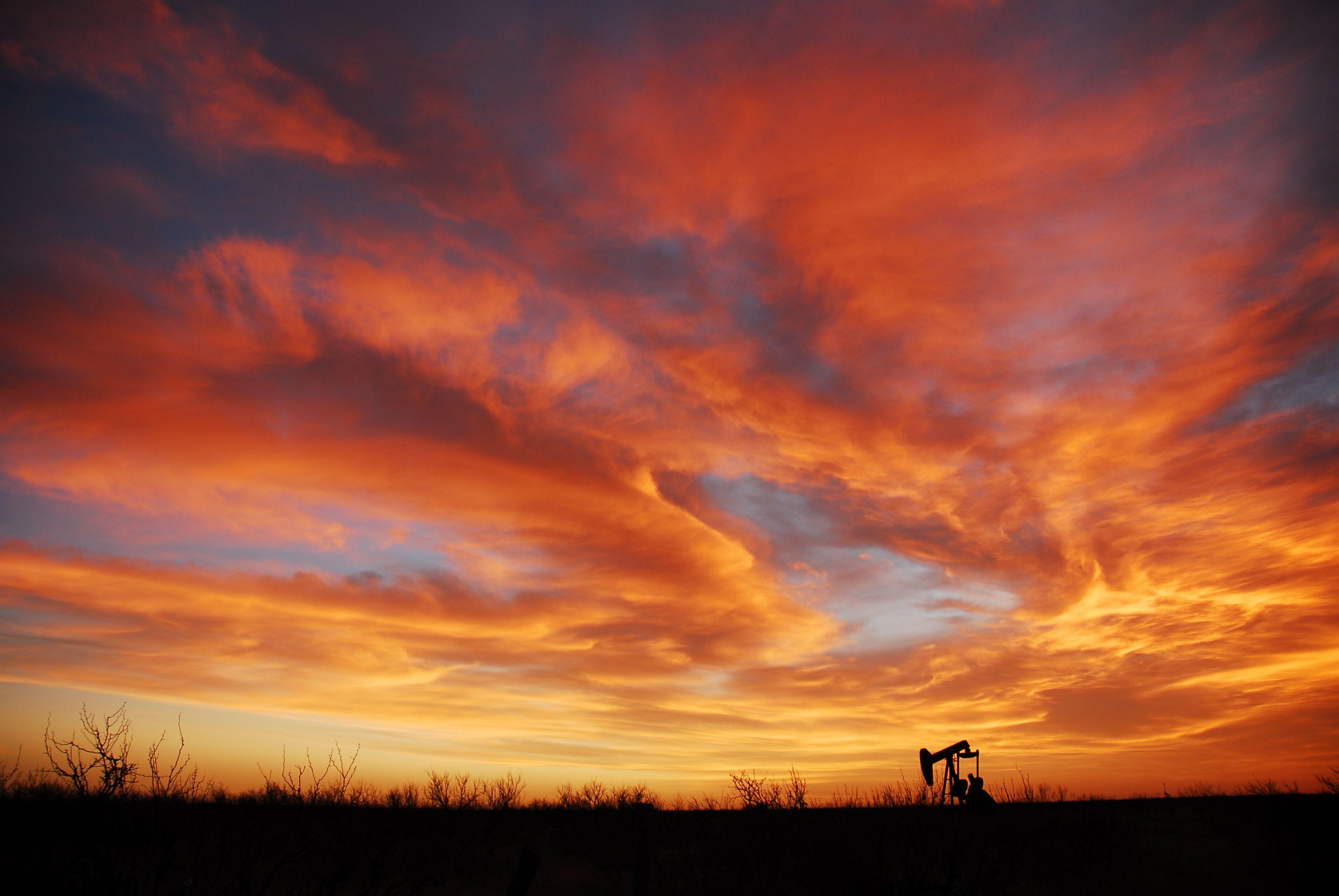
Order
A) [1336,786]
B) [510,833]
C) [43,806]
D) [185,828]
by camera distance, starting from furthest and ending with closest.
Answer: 1. [510,833]
2. [43,806]
3. [185,828]
4. [1336,786]

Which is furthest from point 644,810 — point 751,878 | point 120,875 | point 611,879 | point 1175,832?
point 1175,832

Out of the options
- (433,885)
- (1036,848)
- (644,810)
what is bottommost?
(433,885)

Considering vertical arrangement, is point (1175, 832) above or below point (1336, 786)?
below

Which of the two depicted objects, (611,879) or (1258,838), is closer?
(1258,838)

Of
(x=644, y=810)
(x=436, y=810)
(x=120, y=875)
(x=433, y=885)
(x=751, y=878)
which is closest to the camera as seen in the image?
(x=120, y=875)

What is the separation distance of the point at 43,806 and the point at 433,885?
15.7 m

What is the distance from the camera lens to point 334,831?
2338cm

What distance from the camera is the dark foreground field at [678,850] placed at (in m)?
13.0

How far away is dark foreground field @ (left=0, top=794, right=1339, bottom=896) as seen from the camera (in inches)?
513

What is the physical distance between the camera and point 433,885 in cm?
2112

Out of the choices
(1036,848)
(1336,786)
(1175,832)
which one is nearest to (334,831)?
(1036,848)

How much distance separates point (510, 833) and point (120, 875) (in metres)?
20.5

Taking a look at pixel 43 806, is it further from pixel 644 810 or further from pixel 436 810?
pixel 644 810

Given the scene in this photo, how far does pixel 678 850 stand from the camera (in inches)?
826
